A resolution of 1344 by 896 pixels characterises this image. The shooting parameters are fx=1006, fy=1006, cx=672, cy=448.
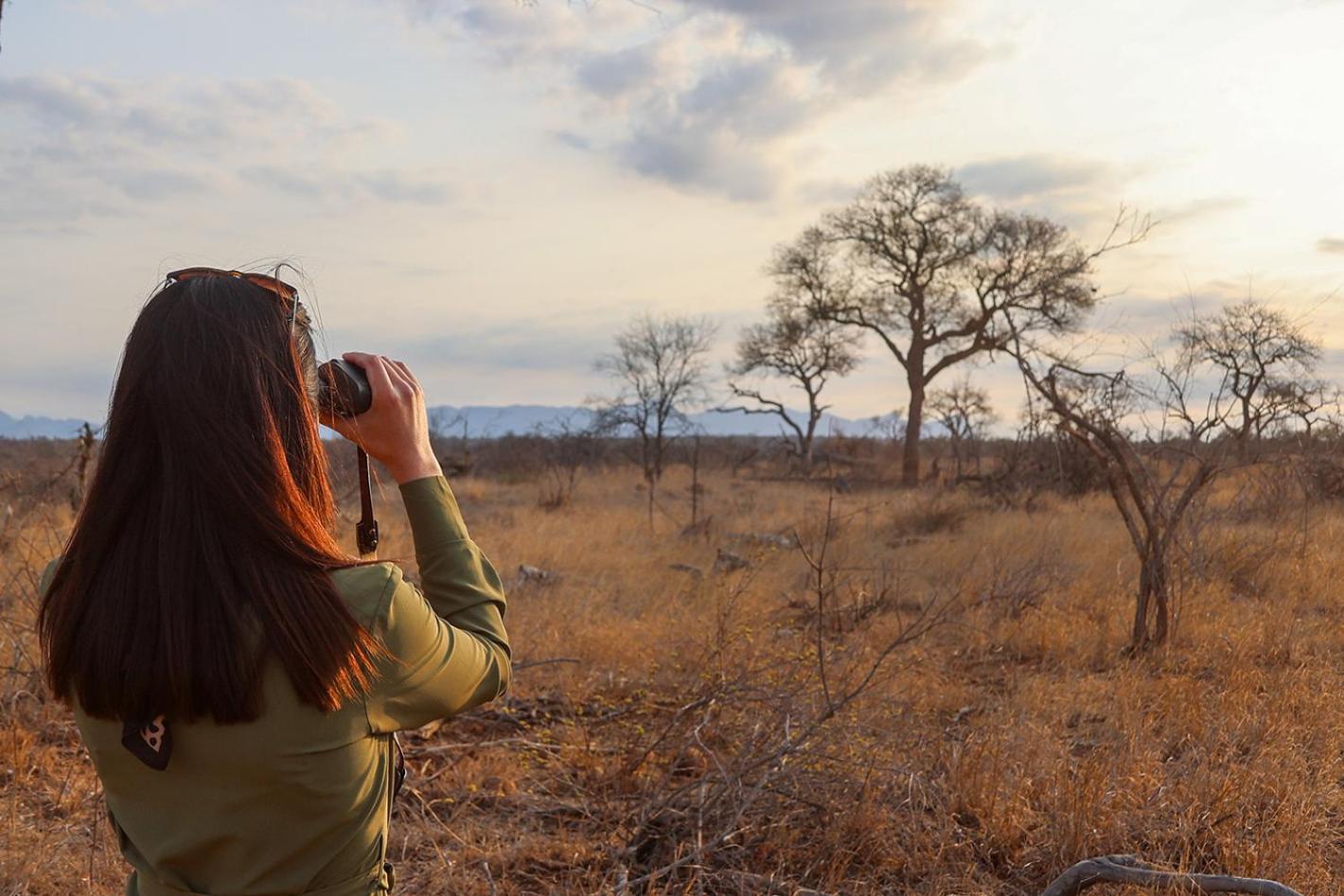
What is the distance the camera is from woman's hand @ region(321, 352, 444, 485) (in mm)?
1258

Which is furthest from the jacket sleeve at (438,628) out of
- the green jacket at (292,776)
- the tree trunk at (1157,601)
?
the tree trunk at (1157,601)

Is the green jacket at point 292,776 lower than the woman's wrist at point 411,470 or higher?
lower

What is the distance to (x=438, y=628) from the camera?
1188 millimetres

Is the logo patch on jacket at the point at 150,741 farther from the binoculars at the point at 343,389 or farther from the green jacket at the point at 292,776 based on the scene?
the binoculars at the point at 343,389

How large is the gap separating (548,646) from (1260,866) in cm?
373

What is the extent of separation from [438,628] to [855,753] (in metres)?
2.63

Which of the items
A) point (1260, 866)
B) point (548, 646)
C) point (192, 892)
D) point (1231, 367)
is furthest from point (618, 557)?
point (192, 892)

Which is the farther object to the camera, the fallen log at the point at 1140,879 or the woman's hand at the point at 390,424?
the fallen log at the point at 1140,879

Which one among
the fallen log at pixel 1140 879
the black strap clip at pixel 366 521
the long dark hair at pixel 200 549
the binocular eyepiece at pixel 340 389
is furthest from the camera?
the fallen log at pixel 1140 879

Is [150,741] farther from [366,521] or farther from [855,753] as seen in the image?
[855,753]

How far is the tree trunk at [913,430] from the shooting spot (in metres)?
23.9

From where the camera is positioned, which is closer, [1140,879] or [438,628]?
[438,628]

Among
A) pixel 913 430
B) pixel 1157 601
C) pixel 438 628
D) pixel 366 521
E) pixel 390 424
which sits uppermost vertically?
pixel 913 430

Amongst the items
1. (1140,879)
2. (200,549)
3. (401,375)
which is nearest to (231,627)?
(200,549)
